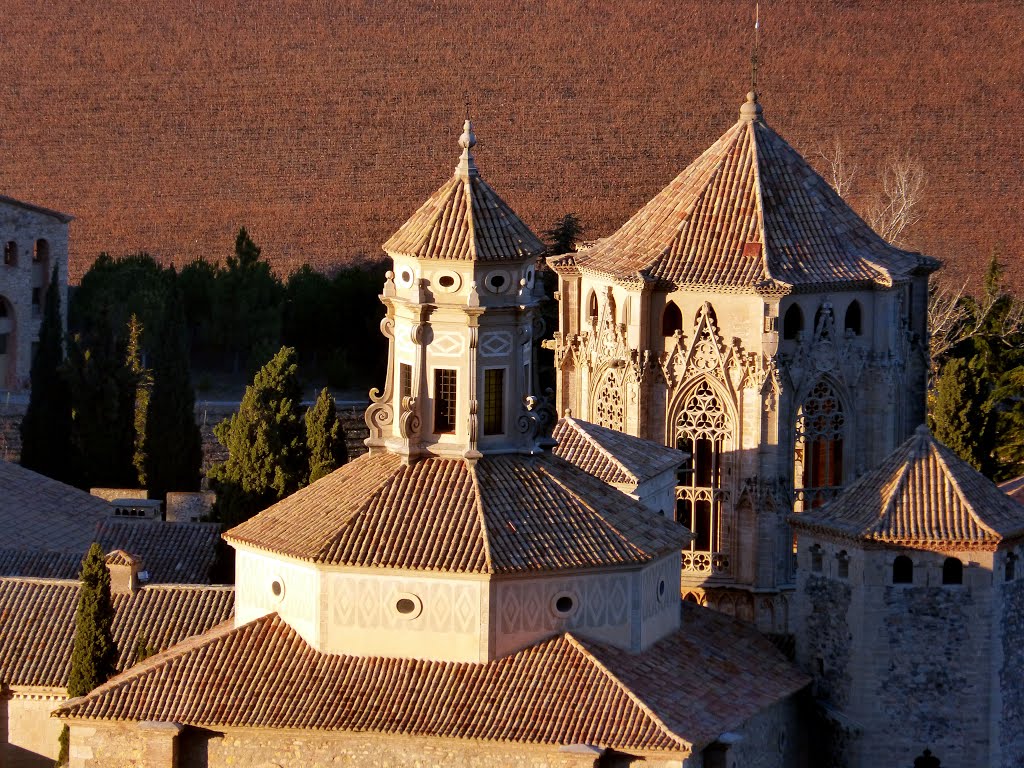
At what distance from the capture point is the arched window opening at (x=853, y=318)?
56875 millimetres

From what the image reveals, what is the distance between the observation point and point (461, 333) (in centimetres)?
4866

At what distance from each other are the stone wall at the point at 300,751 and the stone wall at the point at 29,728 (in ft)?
27.1

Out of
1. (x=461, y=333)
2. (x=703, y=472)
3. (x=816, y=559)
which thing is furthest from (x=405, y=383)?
(x=703, y=472)

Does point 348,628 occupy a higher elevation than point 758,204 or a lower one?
lower

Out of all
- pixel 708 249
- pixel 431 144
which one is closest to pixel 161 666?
pixel 708 249

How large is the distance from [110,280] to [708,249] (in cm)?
3309

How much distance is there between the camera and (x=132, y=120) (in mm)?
98562

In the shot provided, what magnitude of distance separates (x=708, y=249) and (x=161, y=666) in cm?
1245

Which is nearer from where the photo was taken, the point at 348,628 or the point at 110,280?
the point at 348,628

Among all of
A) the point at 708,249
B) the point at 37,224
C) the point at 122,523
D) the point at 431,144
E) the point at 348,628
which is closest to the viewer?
the point at 348,628

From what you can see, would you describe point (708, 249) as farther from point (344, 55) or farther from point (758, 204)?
point (344, 55)

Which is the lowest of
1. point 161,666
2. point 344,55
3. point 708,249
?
point 161,666

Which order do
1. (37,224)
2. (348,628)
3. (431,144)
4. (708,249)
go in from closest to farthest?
1. (348,628)
2. (708,249)
3. (37,224)
4. (431,144)

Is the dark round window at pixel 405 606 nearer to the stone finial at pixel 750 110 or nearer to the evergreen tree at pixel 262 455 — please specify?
the stone finial at pixel 750 110
